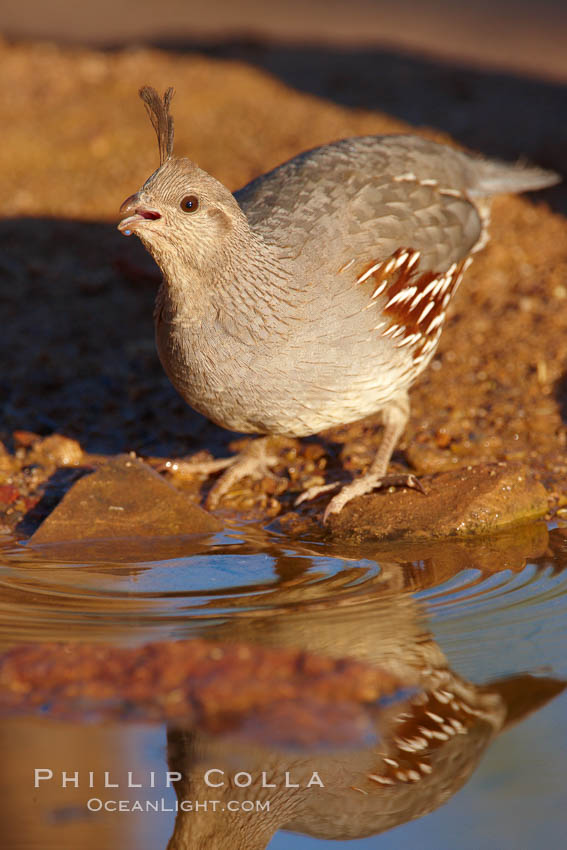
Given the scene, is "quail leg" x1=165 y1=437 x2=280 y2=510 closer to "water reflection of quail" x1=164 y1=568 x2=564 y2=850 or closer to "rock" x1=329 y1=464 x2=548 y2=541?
"rock" x1=329 y1=464 x2=548 y2=541

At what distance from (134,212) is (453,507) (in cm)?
212

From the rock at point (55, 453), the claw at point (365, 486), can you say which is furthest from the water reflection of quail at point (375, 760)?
the rock at point (55, 453)

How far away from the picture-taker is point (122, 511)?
18.0 ft

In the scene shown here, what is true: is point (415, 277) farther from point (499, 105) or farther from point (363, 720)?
point (499, 105)

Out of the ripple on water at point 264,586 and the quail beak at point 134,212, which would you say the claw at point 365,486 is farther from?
the quail beak at point 134,212

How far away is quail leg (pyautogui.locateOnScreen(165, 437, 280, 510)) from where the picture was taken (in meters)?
5.96

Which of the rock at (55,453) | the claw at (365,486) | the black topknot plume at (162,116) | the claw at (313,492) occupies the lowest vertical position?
the rock at (55,453)

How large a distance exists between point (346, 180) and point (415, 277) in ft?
2.04

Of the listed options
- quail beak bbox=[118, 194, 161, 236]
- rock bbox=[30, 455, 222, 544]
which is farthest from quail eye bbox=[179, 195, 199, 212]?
rock bbox=[30, 455, 222, 544]

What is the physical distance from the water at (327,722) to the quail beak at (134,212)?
1.57 metres

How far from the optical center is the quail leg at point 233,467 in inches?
235

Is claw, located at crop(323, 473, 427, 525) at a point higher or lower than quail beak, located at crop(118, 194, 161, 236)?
lower

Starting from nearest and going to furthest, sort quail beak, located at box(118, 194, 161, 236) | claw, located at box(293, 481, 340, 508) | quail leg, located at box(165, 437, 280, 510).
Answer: quail beak, located at box(118, 194, 161, 236)
claw, located at box(293, 481, 340, 508)
quail leg, located at box(165, 437, 280, 510)

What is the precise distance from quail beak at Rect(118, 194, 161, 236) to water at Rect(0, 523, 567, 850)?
1571 mm
